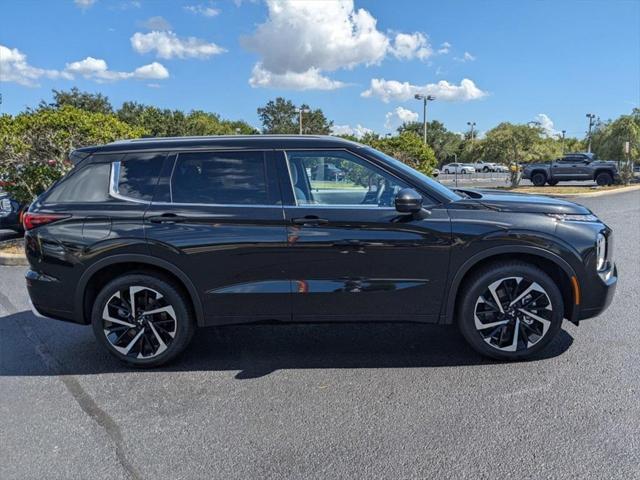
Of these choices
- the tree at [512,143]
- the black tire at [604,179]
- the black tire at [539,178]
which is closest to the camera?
the tree at [512,143]

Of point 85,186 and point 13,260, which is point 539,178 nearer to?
point 13,260

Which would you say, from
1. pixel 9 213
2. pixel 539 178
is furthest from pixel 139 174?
pixel 539 178

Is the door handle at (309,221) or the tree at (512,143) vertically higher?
the tree at (512,143)

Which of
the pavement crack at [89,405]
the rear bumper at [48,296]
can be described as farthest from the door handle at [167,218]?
the pavement crack at [89,405]

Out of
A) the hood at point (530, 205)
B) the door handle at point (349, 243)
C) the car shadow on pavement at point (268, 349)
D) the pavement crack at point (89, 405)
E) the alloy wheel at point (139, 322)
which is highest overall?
the hood at point (530, 205)

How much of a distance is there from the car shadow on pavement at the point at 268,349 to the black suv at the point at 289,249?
0.34m

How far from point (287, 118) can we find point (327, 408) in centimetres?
8665

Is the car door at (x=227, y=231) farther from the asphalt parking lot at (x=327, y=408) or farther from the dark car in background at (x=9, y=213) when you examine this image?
the dark car in background at (x=9, y=213)

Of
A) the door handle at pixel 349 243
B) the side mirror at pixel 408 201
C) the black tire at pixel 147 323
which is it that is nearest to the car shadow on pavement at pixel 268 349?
the black tire at pixel 147 323

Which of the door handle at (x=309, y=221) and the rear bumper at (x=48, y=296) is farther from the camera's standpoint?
the rear bumper at (x=48, y=296)

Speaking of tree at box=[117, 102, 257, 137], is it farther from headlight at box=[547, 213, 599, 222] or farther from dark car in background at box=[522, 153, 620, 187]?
headlight at box=[547, 213, 599, 222]

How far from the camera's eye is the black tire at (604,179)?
26297mm

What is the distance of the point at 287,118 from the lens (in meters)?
86.8

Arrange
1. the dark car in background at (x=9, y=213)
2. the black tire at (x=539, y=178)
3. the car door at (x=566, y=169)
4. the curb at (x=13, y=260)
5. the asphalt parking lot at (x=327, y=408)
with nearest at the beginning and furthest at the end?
the asphalt parking lot at (x=327, y=408) → the curb at (x=13, y=260) → the dark car in background at (x=9, y=213) → the car door at (x=566, y=169) → the black tire at (x=539, y=178)
